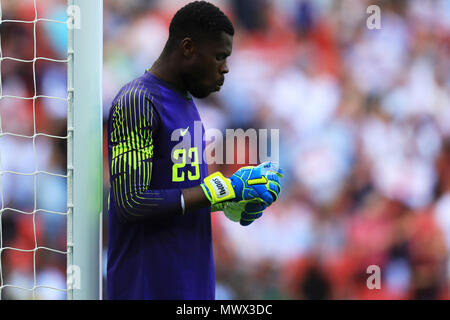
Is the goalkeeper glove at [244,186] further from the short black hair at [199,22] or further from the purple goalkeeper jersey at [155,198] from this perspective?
the short black hair at [199,22]

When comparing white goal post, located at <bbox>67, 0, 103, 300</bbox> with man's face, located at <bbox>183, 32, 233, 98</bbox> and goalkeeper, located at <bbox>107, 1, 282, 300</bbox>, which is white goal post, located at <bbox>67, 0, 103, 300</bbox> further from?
man's face, located at <bbox>183, 32, 233, 98</bbox>

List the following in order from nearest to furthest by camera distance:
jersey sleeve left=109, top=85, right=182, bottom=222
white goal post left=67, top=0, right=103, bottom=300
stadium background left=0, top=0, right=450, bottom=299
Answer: jersey sleeve left=109, top=85, right=182, bottom=222
white goal post left=67, top=0, right=103, bottom=300
stadium background left=0, top=0, right=450, bottom=299

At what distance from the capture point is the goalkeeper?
1.04 metres

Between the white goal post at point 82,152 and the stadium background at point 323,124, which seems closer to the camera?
the white goal post at point 82,152

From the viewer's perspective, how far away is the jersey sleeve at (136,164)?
103cm

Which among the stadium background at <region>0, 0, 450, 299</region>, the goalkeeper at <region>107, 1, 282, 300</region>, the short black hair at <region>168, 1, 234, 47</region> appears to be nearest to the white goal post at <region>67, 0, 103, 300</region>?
the goalkeeper at <region>107, 1, 282, 300</region>

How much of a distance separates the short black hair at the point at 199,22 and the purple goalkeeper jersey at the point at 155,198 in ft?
0.37

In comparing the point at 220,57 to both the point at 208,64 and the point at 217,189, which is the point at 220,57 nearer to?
the point at 208,64

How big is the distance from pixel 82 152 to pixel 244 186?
0.41m

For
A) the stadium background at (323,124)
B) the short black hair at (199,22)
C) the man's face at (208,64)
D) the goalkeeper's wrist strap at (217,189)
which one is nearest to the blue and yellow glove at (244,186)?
the goalkeeper's wrist strap at (217,189)

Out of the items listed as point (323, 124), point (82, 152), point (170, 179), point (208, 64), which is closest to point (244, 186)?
point (170, 179)

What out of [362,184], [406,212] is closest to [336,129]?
[362,184]

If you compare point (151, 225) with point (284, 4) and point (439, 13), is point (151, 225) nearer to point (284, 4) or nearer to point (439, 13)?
point (284, 4)

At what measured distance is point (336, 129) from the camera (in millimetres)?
2688
